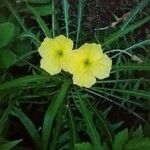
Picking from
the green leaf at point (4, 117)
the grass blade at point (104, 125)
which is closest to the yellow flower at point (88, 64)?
the grass blade at point (104, 125)

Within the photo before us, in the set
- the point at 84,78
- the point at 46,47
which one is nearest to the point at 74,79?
the point at 84,78

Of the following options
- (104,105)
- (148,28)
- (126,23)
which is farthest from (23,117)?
(148,28)

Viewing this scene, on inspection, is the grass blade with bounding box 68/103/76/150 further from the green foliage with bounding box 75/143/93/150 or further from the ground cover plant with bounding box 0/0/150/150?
the green foliage with bounding box 75/143/93/150

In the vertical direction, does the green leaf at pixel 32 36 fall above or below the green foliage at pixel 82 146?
above

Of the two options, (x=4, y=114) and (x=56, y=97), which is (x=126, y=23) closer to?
(x=56, y=97)

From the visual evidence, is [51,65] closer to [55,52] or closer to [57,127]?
[55,52]

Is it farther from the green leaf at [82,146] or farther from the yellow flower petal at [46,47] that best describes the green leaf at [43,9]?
the green leaf at [82,146]

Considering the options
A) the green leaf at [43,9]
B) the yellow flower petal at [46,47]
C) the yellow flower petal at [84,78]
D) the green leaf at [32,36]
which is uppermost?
the green leaf at [43,9]
